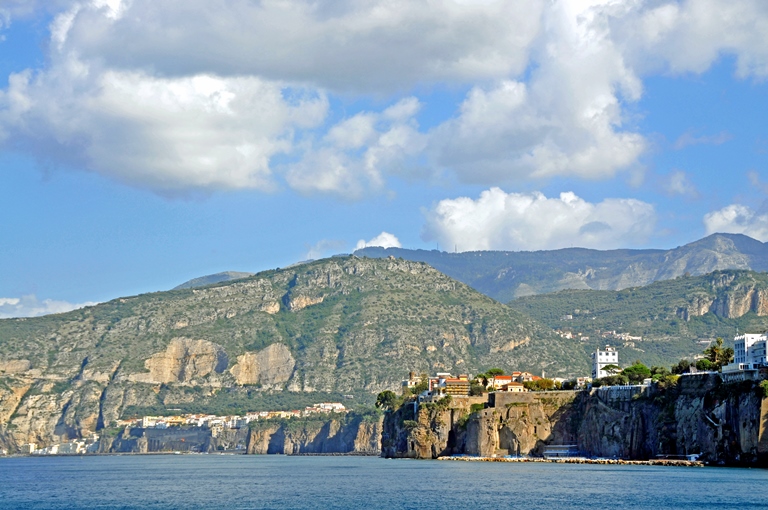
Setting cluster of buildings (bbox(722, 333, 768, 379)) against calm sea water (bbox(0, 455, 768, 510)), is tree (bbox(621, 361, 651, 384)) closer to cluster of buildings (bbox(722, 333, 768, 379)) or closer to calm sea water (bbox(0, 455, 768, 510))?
cluster of buildings (bbox(722, 333, 768, 379))

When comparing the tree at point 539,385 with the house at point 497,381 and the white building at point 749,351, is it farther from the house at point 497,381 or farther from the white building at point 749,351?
the white building at point 749,351

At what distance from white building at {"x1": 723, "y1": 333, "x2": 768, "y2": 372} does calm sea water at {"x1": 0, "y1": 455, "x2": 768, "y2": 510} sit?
23.6 metres

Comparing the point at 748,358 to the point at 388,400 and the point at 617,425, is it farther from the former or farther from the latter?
the point at 388,400

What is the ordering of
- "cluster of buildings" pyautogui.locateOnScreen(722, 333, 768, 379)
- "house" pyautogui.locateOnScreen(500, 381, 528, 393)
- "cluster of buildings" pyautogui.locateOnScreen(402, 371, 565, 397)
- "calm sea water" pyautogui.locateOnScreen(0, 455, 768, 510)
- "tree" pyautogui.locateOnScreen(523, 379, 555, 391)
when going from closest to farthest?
1. "calm sea water" pyautogui.locateOnScreen(0, 455, 768, 510)
2. "cluster of buildings" pyautogui.locateOnScreen(722, 333, 768, 379)
3. "house" pyautogui.locateOnScreen(500, 381, 528, 393)
4. "tree" pyautogui.locateOnScreen(523, 379, 555, 391)
5. "cluster of buildings" pyautogui.locateOnScreen(402, 371, 565, 397)

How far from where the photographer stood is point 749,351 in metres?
139

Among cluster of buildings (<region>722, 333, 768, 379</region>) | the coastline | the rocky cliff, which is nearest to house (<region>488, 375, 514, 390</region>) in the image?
the rocky cliff

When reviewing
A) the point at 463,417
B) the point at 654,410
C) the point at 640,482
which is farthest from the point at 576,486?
the point at 463,417

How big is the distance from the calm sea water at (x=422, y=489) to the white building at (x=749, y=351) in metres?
23.6

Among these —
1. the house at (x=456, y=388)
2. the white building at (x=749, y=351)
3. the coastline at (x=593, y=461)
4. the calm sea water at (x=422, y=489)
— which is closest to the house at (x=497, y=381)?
the house at (x=456, y=388)

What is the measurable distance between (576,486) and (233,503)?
27621 millimetres

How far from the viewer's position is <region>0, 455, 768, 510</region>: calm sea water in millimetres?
83562

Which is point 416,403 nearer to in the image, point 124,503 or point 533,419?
point 533,419

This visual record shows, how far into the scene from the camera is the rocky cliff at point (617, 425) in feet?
367

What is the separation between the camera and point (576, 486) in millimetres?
94812
